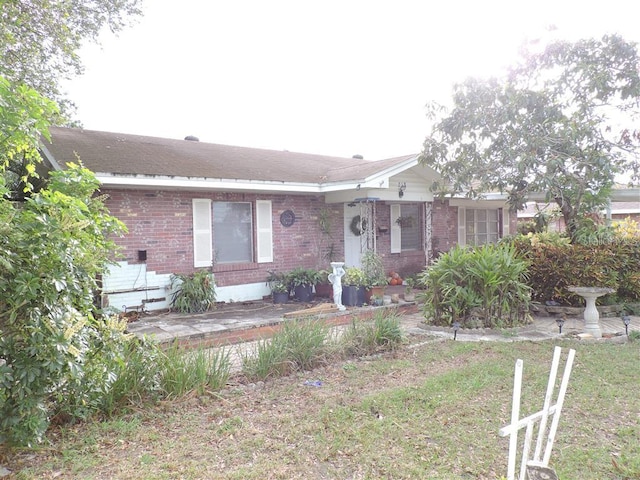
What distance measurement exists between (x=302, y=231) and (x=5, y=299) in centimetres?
805

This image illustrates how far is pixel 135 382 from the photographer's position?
415 centimetres

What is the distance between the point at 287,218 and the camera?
10648 millimetres

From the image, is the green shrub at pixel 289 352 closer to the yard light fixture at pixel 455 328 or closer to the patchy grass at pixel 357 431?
the patchy grass at pixel 357 431

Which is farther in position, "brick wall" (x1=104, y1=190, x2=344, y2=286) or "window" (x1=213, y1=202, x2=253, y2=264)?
"window" (x1=213, y1=202, x2=253, y2=264)

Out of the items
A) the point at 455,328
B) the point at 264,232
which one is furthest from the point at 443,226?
the point at 455,328

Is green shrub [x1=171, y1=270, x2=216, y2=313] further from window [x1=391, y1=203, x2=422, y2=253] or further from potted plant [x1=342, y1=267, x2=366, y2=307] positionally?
window [x1=391, y1=203, x2=422, y2=253]

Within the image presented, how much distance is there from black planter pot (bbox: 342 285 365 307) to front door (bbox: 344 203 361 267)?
1.99 m

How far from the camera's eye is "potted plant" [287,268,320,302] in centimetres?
1010

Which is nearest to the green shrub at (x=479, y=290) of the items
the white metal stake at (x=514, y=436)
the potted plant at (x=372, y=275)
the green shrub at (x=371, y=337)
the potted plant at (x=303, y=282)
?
the green shrub at (x=371, y=337)

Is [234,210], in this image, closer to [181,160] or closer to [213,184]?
[213,184]

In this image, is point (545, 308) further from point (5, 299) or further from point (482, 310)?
point (5, 299)

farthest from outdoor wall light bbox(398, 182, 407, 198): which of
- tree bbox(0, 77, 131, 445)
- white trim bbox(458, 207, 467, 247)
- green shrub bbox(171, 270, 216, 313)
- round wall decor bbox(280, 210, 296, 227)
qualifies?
tree bbox(0, 77, 131, 445)

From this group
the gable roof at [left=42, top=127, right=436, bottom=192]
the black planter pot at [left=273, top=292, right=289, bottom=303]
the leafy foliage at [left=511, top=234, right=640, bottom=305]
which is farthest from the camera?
the black planter pot at [left=273, top=292, right=289, bottom=303]

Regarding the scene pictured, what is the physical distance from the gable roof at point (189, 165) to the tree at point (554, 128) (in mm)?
1616
